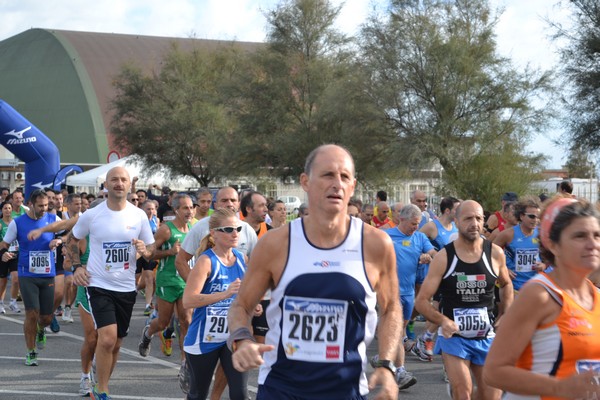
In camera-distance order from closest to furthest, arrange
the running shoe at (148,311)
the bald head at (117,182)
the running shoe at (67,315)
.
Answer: the bald head at (117,182)
the running shoe at (67,315)
the running shoe at (148,311)

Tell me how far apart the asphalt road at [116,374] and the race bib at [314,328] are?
4943 millimetres

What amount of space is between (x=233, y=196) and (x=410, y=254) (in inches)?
111

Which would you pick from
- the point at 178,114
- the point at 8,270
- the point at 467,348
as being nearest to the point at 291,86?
the point at 178,114

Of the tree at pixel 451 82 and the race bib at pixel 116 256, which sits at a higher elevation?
the tree at pixel 451 82

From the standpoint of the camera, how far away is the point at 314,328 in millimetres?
3988

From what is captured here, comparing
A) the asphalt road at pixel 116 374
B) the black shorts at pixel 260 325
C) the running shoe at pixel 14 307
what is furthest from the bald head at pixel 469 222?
the running shoe at pixel 14 307

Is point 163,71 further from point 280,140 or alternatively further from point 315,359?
point 315,359

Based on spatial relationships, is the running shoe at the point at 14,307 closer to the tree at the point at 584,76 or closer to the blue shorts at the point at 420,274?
the blue shorts at the point at 420,274

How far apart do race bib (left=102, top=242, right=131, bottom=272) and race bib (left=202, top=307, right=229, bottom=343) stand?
70.1 inches

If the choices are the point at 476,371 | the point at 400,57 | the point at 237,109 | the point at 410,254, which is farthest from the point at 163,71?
the point at 476,371

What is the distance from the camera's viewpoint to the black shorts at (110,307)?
8.00 meters

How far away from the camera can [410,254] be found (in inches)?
428

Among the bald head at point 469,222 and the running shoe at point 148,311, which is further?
the running shoe at point 148,311

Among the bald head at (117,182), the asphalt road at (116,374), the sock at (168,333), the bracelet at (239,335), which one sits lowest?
the asphalt road at (116,374)
